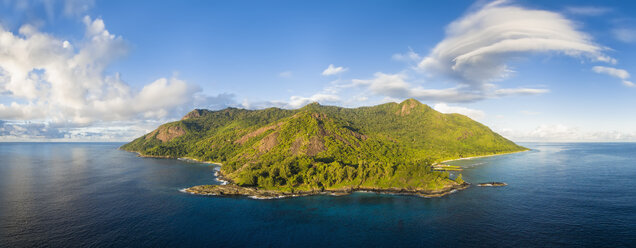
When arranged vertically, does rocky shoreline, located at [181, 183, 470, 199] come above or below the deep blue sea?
above

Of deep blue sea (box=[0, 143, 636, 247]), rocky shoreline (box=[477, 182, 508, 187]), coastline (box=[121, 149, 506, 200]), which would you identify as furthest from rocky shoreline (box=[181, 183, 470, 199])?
rocky shoreline (box=[477, 182, 508, 187])

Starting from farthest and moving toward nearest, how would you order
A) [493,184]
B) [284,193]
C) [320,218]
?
[493,184] < [284,193] < [320,218]

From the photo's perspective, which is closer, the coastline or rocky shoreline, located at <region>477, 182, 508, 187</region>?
the coastline

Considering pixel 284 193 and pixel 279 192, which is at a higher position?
pixel 279 192

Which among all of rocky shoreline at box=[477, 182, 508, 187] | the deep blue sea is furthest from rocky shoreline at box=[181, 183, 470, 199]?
rocky shoreline at box=[477, 182, 508, 187]

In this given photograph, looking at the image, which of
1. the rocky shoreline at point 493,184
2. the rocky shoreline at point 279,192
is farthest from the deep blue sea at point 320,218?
the rocky shoreline at point 279,192

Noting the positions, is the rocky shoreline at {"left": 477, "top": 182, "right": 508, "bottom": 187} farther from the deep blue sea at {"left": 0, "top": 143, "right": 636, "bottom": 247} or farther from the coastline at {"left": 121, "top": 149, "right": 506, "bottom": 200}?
the coastline at {"left": 121, "top": 149, "right": 506, "bottom": 200}

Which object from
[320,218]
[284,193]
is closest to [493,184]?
[320,218]

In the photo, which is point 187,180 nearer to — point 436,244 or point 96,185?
point 96,185

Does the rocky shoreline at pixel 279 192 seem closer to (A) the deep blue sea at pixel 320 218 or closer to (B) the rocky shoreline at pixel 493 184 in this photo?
(A) the deep blue sea at pixel 320 218

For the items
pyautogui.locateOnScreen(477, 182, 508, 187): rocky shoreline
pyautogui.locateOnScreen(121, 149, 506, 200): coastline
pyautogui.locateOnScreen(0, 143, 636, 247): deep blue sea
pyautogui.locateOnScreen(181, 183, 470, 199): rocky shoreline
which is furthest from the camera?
pyautogui.locateOnScreen(477, 182, 508, 187): rocky shoreline

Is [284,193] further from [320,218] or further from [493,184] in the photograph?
[493,184]

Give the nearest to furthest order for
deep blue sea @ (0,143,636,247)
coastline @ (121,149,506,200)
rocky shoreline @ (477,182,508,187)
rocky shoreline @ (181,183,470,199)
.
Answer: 1. deep blue sea @ (0,143,636,247)
2. coastline @ (121,149,506,200)
3. rocky shoreline @ (181,183,470,199)
4. rocky shoreline @ (477,182,508,187)
